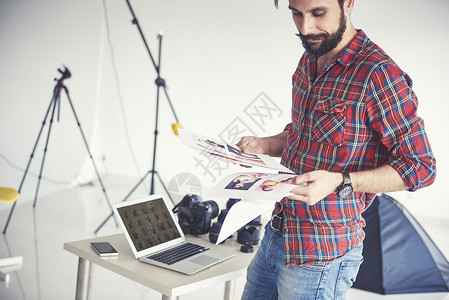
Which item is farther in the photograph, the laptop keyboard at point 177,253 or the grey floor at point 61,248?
the grey floor at point 61,248

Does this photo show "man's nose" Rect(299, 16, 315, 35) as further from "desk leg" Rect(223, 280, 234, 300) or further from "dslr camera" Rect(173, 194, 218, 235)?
"desk leg" Rect(223, 280, 234, 300)

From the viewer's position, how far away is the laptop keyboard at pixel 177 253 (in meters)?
1.39

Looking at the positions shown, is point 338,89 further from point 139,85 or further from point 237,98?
point 139,85

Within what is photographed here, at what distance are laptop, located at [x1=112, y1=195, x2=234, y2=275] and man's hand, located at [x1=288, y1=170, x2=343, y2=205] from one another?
0.47 m

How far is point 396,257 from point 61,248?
7.35 ft

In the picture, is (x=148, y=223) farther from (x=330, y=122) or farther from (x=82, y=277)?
(x=330, y=122)

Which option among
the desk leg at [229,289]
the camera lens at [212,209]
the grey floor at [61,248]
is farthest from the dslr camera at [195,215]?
the grey floor at [61,248]

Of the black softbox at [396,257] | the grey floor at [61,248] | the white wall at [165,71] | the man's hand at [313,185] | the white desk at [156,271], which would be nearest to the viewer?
the man's hand at [313,185]

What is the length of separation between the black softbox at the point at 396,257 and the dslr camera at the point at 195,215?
166 centimetres

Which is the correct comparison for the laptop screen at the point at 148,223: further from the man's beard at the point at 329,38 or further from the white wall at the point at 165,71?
the white wall at the point at 165,71

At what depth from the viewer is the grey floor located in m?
2.61

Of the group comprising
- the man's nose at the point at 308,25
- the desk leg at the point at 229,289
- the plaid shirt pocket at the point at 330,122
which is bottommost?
the desk leg at the point at 229,289

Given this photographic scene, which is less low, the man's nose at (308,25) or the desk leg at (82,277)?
the man's nose at (308,25)

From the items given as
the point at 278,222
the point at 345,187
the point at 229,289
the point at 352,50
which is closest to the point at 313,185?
the point at 345,187
